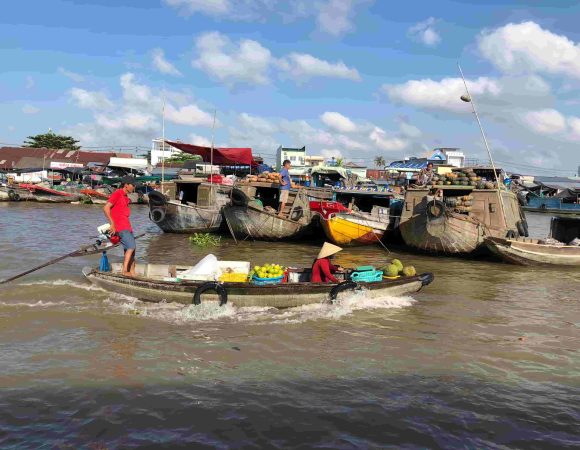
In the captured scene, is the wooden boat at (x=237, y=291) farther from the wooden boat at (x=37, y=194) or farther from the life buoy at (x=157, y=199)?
the wooden boat at (x=37, y=194)

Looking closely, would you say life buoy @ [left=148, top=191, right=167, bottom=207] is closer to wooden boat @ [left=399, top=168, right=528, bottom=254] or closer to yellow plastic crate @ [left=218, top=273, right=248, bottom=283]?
wooden boat @ [left=399, top=168, right=528, bottom=254]

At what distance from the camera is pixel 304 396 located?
4941mm

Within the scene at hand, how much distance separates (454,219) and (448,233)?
0.47m

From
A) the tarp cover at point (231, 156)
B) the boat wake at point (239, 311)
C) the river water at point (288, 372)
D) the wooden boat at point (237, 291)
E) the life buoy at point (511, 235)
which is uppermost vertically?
the tarp cover at point (231, 156)

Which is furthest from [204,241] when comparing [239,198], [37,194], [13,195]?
[13,195]

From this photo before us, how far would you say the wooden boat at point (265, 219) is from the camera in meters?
17.2

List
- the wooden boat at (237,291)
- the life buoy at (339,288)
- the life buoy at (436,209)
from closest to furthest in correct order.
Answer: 1. the wooden boat at (237,291)
2. the life buoy at (339,288)
3. the life buoy at (436,209)

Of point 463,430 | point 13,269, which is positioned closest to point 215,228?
point 13,269

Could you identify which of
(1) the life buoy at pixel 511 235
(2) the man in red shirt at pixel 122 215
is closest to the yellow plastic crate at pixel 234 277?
(2) the man in red shirt at pixel 122 215

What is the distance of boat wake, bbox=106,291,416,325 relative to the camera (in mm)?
7484

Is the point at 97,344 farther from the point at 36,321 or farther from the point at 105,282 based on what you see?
the point at 105,282

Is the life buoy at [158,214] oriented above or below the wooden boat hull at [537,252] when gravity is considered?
above

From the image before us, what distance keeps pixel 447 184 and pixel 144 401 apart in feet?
42.6

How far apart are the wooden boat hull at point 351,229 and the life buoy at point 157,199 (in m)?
6.33
